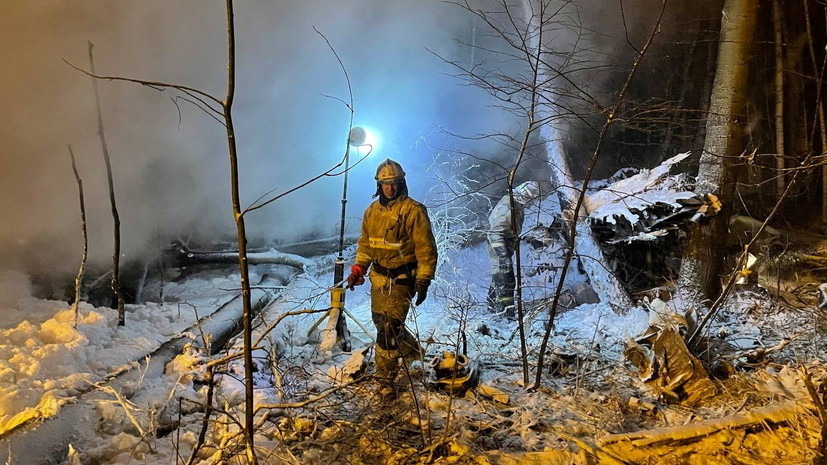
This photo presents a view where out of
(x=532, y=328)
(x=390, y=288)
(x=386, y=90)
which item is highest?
(x=386, y=90)

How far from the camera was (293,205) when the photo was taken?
1218 cm

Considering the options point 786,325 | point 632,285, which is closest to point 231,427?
point 786,325

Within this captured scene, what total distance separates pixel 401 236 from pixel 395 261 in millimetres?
269

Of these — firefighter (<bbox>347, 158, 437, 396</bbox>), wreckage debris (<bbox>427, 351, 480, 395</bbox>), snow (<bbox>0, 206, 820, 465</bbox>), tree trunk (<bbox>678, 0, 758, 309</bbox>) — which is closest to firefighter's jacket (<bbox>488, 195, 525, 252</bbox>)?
snow (<bbox>0, 206, 820, 465</bbox>)

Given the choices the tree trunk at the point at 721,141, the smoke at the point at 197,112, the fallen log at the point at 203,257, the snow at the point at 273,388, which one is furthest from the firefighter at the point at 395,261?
the fallen log at the point at 203,257

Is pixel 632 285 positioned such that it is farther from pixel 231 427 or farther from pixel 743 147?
pixel 231 427

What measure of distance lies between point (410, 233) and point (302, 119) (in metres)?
8.55

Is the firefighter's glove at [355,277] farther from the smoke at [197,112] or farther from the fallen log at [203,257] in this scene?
the fallen log at [203,257]

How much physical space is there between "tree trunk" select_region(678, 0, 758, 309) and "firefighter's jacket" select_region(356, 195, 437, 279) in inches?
167

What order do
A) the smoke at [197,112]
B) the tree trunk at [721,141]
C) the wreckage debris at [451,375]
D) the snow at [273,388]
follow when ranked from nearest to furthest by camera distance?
1. the snow at [273,388]
2. the wreckage debris at [451,375]
3. the tree trunk at [721,141]
4. the smoke at [197,112]

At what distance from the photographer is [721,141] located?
6.46 m

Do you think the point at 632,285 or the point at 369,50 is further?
the point at 369,50

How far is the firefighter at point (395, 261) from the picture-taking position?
4.50 metres

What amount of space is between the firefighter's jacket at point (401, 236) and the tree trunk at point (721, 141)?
13.9 feet
